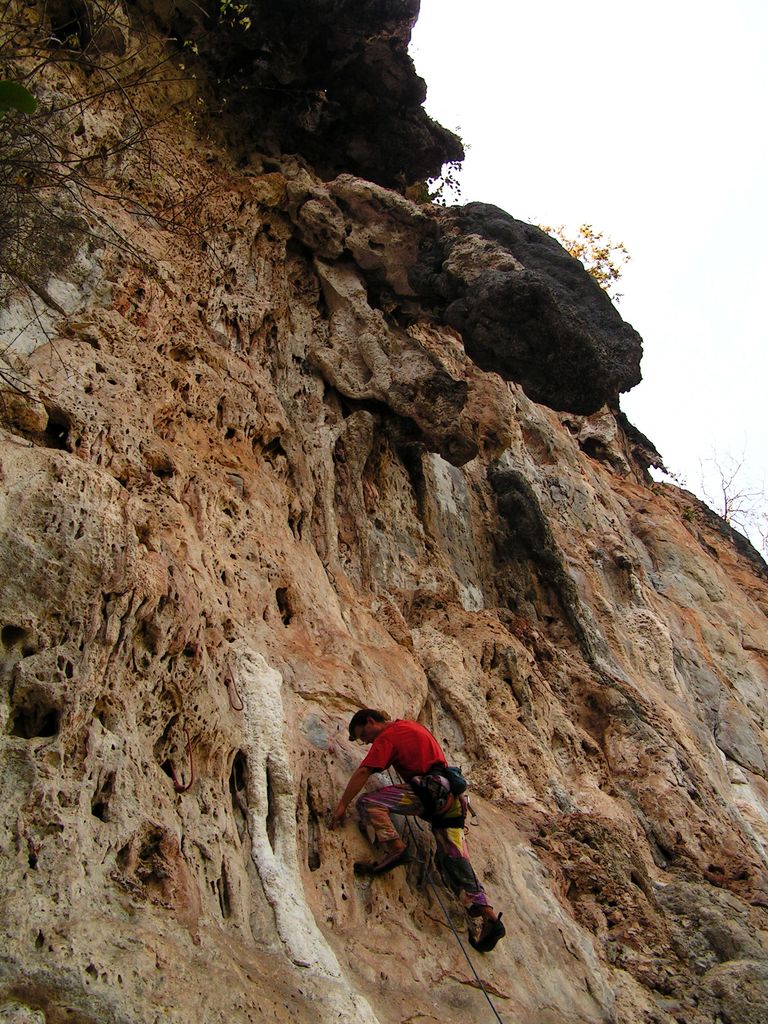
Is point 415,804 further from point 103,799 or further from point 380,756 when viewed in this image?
point 103,799

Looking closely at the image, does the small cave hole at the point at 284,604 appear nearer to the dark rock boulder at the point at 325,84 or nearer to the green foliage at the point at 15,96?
the green foliage at the point at 15,96

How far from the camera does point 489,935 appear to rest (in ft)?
17.2

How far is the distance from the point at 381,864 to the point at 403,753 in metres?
0.67

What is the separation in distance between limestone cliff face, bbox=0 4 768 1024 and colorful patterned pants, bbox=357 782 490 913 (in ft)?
0.55

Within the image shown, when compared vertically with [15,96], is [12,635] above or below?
below

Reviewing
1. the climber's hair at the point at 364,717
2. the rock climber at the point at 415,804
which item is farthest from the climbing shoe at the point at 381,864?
the climber's hair at the point at 364,717

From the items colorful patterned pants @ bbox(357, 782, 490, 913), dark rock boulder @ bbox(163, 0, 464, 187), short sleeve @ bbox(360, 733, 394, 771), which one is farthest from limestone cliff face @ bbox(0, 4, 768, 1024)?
dark rock boulder @ bbox(163, 0, 464, 187)

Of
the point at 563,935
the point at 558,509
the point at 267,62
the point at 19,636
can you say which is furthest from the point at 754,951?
the point at 267,62

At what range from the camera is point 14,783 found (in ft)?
12.6

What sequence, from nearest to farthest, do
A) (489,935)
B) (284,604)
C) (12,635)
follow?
1. (12,635)
2. (489,935)
3. (284,604)

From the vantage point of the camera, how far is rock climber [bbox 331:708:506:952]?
5386 mm

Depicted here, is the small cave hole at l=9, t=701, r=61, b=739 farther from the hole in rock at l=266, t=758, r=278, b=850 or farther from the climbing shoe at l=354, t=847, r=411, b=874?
the climbing shoe at l=354, t=847, r=411, b=874

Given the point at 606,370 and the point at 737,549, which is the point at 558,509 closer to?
the point at 606,370

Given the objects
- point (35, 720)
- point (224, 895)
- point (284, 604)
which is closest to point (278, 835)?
point (224, 895)
